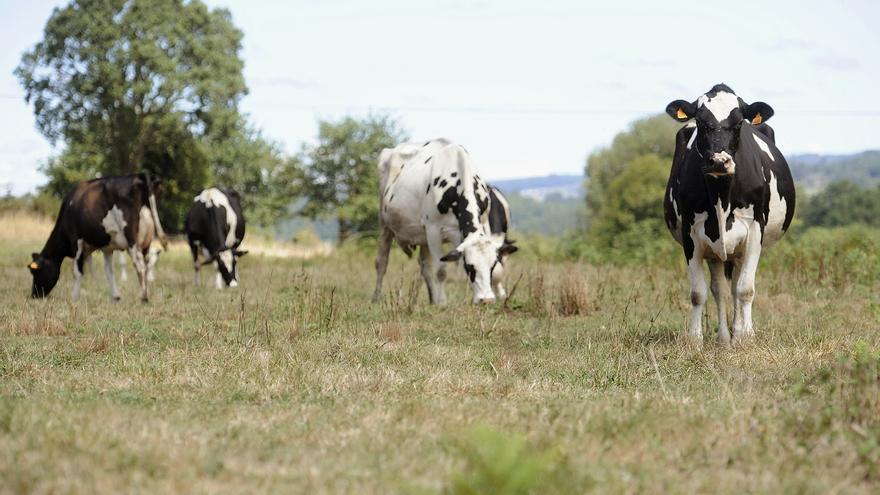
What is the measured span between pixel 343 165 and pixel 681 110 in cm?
6057

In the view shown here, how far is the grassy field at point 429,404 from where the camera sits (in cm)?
434

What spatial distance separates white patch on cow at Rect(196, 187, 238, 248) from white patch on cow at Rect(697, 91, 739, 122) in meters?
12.6

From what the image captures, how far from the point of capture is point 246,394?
6.45 meters

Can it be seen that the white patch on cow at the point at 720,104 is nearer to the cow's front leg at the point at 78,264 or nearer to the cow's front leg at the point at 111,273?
the cow's front leg at the point at 111,273

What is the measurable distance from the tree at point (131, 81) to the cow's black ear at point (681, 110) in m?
40.3

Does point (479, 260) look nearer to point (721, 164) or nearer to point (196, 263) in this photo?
point (721, 164)

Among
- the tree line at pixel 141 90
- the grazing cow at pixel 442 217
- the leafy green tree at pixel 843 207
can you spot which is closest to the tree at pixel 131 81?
the tree line at pixel 141 90

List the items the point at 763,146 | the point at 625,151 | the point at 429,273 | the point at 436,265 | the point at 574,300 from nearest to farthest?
the point at 763,146 → the point at 574,300 → the point at 436,265 → the point at 429,273 → the point at 625,151

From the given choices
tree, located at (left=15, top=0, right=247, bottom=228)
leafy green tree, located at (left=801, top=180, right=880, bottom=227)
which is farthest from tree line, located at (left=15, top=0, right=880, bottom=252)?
leafy green tree, located at (left=801, top=180, right=880, bottom=227)

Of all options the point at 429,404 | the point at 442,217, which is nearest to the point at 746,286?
the point at 429,404

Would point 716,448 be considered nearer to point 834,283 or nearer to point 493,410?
point 493,410

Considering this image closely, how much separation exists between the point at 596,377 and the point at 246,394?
261cm

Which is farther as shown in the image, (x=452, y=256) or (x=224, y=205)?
(x=224, y=205)

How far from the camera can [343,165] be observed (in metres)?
68.9
